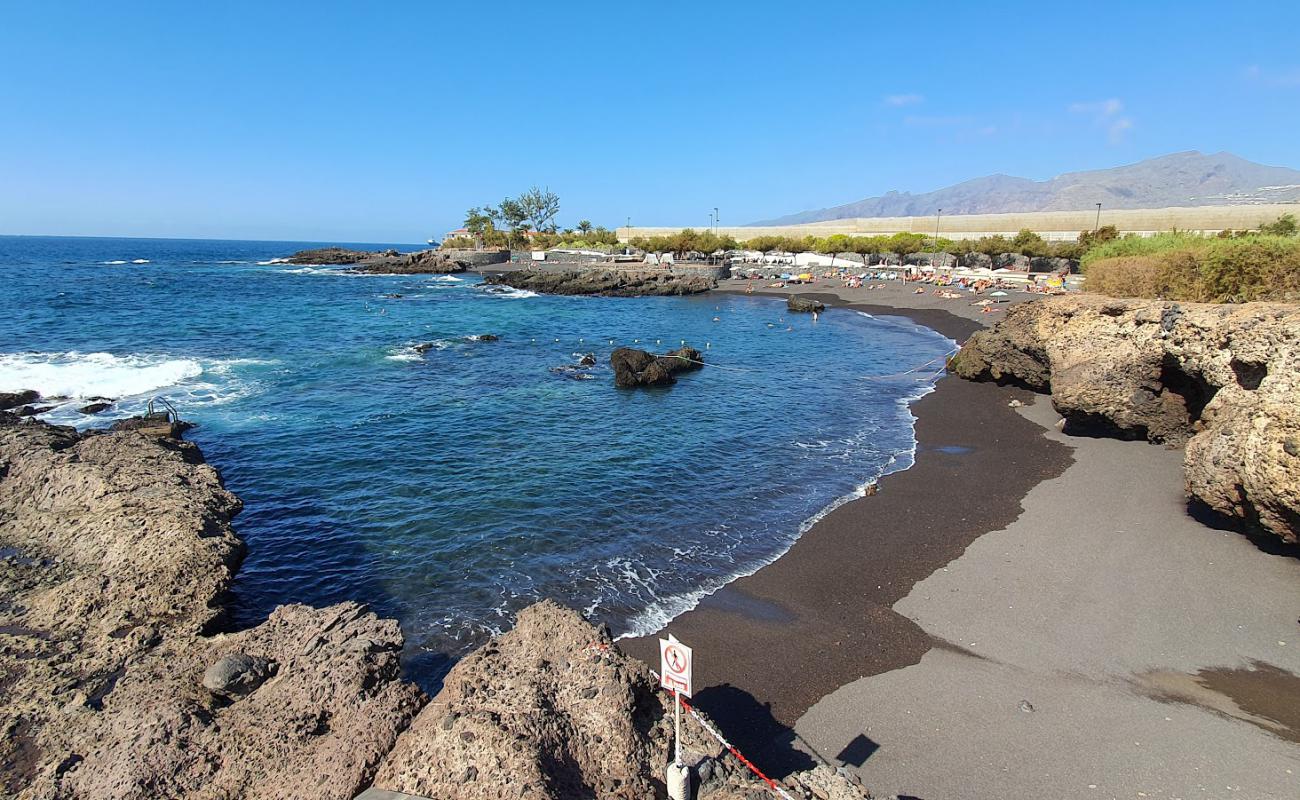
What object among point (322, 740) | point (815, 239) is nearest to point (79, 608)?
point (322, 740)

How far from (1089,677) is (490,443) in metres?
17.2

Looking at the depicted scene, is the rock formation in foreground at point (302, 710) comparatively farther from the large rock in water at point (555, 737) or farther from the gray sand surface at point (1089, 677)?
the gray sand surface at point (1089, 677)

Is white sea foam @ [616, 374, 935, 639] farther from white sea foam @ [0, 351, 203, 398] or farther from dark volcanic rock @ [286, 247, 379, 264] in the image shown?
dark volcanic rock @ [286, 247, 379, 264]

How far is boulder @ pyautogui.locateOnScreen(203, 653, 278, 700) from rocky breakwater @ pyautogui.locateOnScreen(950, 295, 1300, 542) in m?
16.5

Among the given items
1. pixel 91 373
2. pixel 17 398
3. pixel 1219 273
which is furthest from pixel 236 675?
pixel 91 373

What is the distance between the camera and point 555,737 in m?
5.90

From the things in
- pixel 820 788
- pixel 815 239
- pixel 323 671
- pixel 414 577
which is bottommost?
pixel 414 577

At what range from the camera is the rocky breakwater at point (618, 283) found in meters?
71.8

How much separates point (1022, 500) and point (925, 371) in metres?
17.6

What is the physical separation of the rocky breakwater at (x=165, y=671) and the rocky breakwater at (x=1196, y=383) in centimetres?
1513

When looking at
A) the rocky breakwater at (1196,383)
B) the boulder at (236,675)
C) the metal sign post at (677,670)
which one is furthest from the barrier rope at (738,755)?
the rocky breakwater at (1196,383)

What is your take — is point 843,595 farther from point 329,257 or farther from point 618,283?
point 329,257

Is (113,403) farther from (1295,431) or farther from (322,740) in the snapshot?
(1295,431)

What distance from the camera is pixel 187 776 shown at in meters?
6.06
